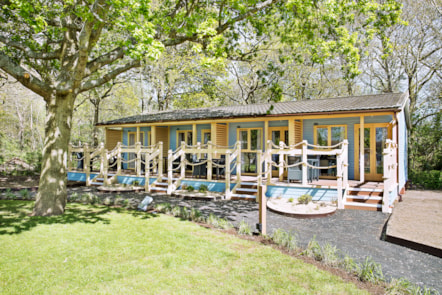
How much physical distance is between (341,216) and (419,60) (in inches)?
595

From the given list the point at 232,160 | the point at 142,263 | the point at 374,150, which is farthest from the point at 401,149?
the point at 142,263

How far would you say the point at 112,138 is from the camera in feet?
63.8

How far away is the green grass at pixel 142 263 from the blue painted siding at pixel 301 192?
4511 millimetres

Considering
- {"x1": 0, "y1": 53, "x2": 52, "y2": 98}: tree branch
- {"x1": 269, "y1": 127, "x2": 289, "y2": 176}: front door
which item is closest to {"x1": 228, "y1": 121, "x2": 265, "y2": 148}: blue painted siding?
{"x1": 269, "y1": 127, "x2": 289, "y2": 176}: front door

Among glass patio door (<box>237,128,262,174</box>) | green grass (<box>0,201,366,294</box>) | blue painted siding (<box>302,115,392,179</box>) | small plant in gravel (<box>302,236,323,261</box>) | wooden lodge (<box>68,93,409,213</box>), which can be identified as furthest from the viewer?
glass patio door (<box>237,128,262,174</box>)

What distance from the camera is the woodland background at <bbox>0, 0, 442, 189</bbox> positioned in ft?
54.7

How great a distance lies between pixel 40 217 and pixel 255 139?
9.77 m

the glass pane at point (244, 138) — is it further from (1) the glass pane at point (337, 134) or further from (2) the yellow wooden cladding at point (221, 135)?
(1) the glass pane at point (337, 134)

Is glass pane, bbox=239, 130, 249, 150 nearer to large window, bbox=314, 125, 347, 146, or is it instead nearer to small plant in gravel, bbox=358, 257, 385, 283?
large window, bbox=314, 125, 347, 146

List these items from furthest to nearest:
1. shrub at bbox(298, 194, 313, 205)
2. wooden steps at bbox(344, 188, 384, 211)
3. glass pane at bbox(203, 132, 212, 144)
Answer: glass pane at bbox(203, 132, 212, 144), shrub at bbox(298, 194, 313, 205), wooden steps at bbox(344, 188, 384, 211)

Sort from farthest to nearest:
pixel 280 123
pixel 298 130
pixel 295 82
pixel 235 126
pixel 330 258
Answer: pixel 295 82 < pixel 235 126 < pixel 280 123 < pixel 298 130 < pixel 330 258

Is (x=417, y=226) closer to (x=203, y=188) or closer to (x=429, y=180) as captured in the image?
(x=203, y=188)

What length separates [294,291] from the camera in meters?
3.52

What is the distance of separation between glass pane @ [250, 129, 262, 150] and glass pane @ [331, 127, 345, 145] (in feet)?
11.2
